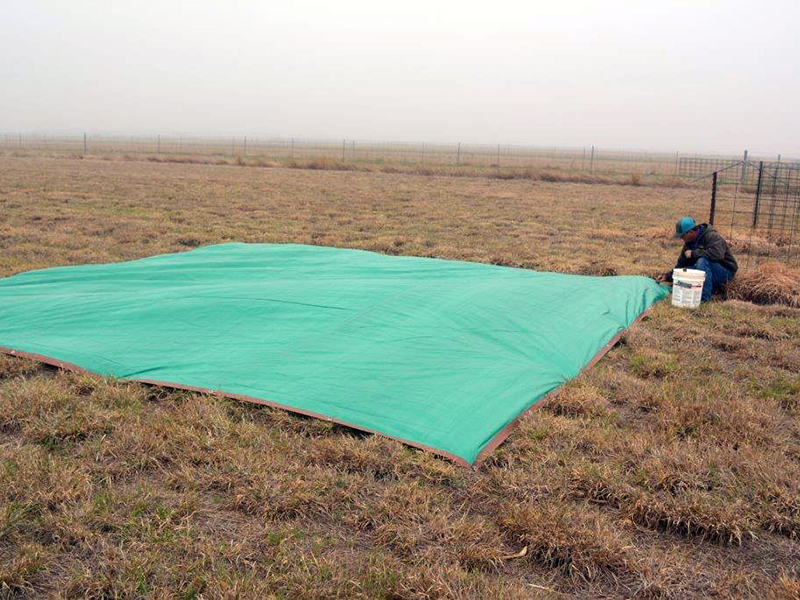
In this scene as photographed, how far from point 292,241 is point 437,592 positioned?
29.8 feet

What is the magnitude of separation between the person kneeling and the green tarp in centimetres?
50

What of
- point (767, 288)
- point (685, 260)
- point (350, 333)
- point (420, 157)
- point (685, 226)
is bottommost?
point (350, 333)

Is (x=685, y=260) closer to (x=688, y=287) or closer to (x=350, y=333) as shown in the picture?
(x=688, y=287)

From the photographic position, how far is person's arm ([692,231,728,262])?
7039 millimetres

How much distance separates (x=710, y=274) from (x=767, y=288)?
2.16 feet

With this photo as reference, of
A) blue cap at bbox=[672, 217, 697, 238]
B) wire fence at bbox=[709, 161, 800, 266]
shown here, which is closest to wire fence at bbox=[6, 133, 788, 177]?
wire fence at bbox=[709, 161, 800, 266]

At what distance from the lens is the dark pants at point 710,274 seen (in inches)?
281

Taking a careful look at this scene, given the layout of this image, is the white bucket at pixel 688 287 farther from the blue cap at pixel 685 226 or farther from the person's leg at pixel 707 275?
the blue cap at pixel 685 226

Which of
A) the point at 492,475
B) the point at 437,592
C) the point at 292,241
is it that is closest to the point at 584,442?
the point at 492,475

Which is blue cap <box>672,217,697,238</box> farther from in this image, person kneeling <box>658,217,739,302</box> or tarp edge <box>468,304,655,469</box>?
tarp edge <box>468,304,655,469</box>

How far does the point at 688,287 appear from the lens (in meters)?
6.80

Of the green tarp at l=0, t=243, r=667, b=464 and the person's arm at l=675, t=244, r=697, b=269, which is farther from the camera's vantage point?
the person's arm at l=675, t=244, r=697, b=269

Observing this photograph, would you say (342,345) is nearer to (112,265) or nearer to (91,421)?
(91,421)

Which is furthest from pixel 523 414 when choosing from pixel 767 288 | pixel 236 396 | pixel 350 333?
pixel 767 288
